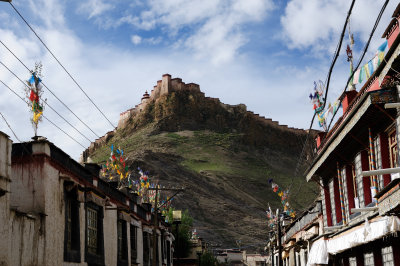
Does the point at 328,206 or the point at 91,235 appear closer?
the point at 91,235

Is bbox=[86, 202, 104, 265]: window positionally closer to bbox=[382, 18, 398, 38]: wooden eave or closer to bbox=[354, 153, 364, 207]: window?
bbox=[354, 153, 364, 207]: window

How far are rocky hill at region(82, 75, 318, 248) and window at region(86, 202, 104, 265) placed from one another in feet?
174

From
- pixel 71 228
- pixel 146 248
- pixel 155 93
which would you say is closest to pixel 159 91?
pixel 155 93

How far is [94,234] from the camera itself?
2052 centimetres

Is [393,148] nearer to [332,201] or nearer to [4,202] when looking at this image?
[332,201]

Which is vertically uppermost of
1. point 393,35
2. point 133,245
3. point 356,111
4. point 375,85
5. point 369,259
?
point 393,35

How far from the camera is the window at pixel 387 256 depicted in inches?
557

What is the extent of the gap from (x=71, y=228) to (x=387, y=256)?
9.91m

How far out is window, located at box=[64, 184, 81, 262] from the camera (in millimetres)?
17188

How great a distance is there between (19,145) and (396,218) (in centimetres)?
1066

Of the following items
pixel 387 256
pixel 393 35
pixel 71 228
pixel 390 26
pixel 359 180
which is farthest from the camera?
pixel 71 228

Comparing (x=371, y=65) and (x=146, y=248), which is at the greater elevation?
(x=371, y=65)

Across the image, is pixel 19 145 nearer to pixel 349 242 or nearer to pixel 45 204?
pixel 45 204

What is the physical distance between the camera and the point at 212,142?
421 ft
